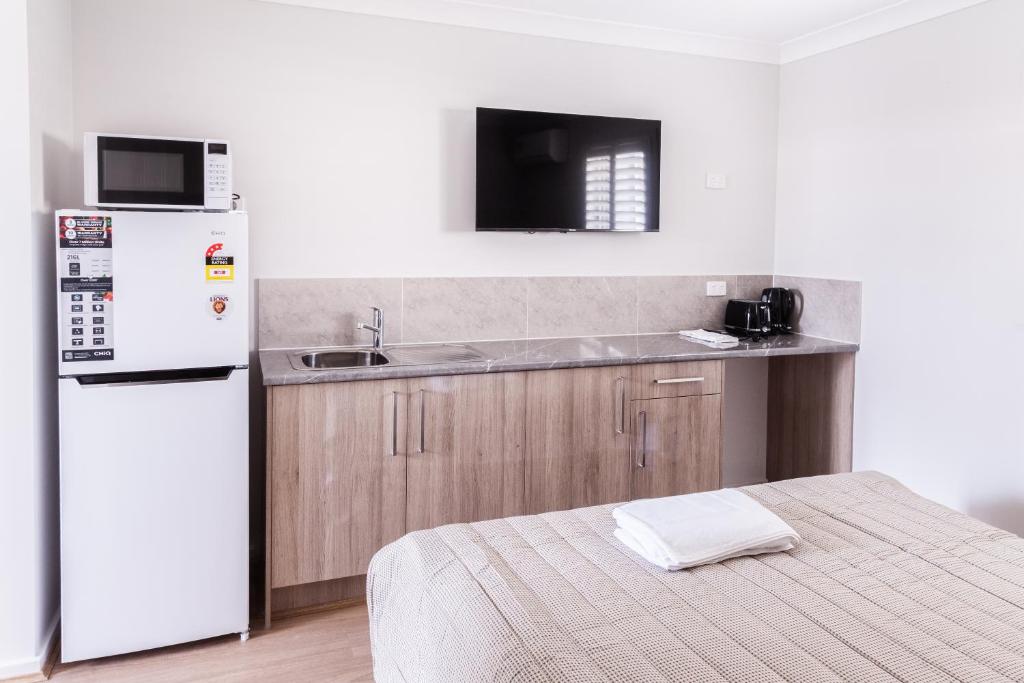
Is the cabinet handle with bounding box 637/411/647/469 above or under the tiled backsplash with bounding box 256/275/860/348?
under

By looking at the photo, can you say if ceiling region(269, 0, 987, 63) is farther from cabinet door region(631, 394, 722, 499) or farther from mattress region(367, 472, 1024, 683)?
mattress region(367, 472, 1024, 683)

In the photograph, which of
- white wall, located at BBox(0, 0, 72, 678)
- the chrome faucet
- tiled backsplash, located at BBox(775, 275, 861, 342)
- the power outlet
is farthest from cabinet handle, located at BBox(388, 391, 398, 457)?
tiled backsplash, located at BBox(775, 275, 861, 342)

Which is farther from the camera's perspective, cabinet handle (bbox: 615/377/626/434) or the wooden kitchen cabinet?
cabinet handle (bbox: 615/377/626/434)

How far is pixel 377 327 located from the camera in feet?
11.4

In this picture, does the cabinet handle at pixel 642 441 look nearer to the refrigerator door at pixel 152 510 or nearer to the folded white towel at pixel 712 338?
the folded white towel at pixel 712 338

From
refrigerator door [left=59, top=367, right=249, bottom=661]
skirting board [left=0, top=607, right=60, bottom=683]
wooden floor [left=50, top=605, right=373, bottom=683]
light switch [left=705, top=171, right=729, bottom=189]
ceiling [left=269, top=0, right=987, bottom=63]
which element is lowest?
wooden floor [left=50, top=605, right=373, bottom=683]

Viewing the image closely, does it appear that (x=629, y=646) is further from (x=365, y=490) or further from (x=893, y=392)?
(x=893, y=392)

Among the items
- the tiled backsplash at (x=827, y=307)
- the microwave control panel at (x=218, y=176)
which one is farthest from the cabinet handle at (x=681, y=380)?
the microwave control panel at (x=218, y=176)

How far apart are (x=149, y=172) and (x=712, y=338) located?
259cm

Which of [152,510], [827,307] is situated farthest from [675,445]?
[152,510]

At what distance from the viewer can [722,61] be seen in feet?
13.8

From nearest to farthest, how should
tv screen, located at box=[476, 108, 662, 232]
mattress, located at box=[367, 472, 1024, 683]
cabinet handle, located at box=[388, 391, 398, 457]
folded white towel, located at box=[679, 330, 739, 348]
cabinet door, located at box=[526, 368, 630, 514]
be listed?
1. mattress, located at box=[367, 472, 1024, 683]
2. cabinet handle, located at box=[388, 391, 398, 457]
3. cabinet door, located at box=[526, 368, 630, 514]
4. tv screen, located at box=[476, 108, 662, 232]
5. folded white towel, located at box=[679, 330, 739, 348]

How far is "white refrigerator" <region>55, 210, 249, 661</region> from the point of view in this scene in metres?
2.54

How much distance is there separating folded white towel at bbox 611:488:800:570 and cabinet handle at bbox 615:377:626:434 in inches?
55.0
